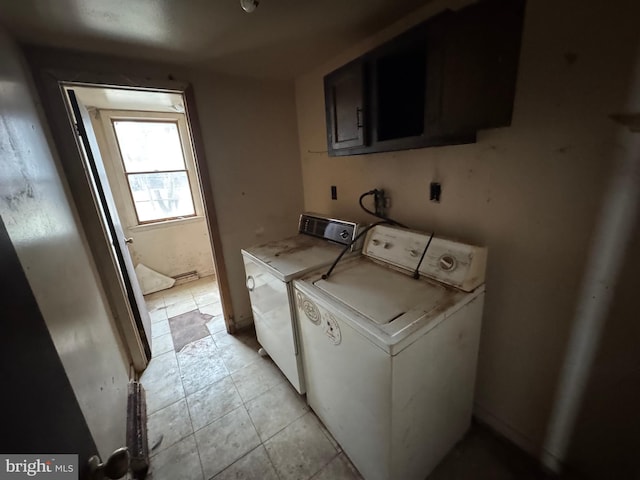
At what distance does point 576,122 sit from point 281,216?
2.01 metres

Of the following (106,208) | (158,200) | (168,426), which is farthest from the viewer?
(158,200)

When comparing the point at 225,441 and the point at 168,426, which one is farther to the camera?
the point at 168,426

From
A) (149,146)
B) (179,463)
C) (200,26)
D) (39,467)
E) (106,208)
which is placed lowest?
(179,463)

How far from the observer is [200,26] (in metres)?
1.32

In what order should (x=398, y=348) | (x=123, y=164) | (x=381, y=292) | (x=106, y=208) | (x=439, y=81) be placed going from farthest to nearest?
(x=123, y=164), (x=106, y=208), (x=381, y=292), (x=439, y=81), (x=398, y=348)

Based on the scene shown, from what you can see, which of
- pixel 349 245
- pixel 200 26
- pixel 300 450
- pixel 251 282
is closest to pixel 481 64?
pixel 349 245

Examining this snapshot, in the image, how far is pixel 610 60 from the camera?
2.75 ft

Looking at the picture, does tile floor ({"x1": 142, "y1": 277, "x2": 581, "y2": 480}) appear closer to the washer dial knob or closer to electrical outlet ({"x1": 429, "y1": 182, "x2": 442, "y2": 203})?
the washer dial knob

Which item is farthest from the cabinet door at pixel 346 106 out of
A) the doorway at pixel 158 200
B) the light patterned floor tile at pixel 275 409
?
the doorway at pixel 158 200

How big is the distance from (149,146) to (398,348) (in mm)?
3768

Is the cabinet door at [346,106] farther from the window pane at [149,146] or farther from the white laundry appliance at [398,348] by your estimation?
the window pane at [149,146]

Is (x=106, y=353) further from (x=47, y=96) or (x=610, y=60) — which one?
(x=610, y=60)

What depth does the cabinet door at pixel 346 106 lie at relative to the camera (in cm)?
133

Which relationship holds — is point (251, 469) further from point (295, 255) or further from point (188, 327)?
point (188, 327)
